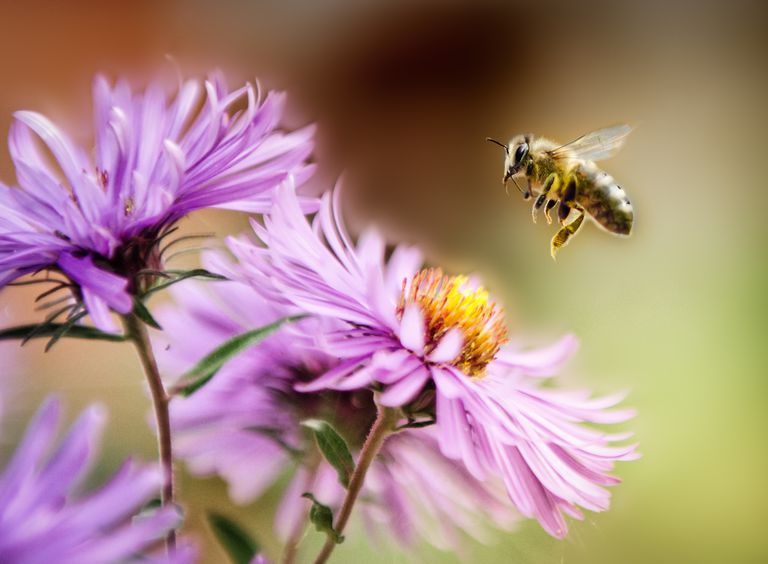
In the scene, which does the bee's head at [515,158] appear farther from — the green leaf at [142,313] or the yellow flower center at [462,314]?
the green leaf at [142,313]

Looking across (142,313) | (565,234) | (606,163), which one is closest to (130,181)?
(142,313)

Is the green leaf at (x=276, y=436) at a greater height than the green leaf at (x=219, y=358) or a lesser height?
lesser

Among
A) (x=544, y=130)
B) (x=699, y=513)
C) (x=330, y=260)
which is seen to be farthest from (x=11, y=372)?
(x=544, y=130)

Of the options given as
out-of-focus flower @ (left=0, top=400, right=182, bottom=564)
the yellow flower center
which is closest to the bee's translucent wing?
the yellow flower center

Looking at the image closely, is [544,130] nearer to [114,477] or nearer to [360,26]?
[360,26]

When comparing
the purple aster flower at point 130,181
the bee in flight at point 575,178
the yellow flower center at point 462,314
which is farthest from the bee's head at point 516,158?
the purple aster flower at point 130,181

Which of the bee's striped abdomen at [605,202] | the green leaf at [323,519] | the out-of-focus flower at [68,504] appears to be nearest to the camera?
the out-of-focus flower at [68,504]

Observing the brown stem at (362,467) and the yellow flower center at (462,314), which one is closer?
the brown stem at (362,467)
